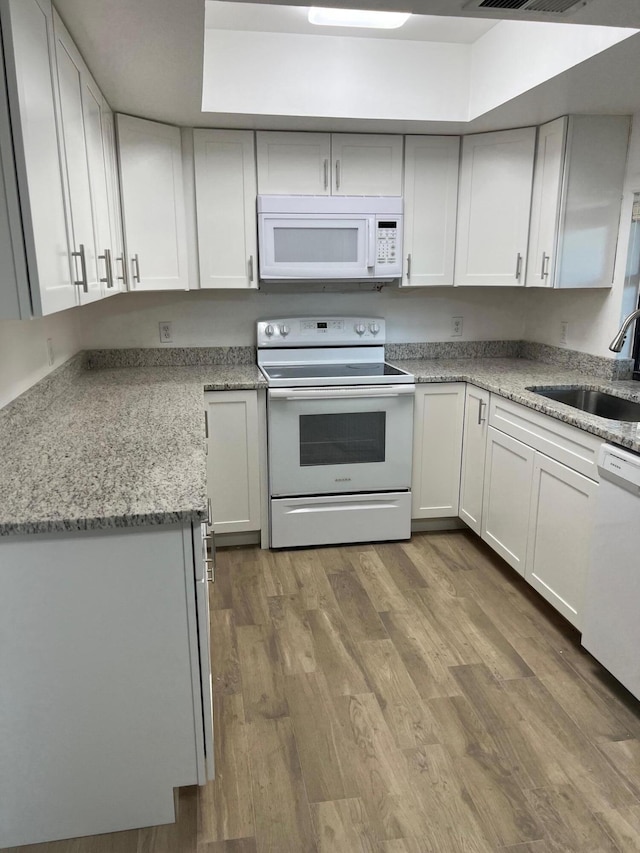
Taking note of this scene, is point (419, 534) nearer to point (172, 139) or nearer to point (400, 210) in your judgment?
point (400, 210)

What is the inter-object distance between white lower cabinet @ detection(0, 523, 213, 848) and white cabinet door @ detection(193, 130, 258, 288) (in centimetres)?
204

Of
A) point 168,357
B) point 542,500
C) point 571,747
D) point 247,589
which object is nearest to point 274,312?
point 168,357

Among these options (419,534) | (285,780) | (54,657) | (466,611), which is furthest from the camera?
(419,534)

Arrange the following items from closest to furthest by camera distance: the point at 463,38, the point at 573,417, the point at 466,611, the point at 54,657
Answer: the point at 54,657 → the point at 573,417 → the point at 466,611 → the point at 463,38

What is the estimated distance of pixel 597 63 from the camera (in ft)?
7.04

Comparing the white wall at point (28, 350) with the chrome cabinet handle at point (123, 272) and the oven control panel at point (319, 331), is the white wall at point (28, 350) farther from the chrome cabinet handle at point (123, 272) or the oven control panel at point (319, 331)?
the oven control panel at point (319, 331)

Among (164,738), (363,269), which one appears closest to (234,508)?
(363,269)

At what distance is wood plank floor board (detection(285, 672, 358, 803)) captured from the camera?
1776mm

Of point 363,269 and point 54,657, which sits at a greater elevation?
point 363,269

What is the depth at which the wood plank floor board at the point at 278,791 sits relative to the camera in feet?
5.29

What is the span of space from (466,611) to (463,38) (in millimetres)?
2623

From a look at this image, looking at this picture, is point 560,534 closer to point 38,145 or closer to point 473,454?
point 473,454

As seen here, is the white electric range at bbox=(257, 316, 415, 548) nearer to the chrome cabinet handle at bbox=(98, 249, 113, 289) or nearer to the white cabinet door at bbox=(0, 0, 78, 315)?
the chrome cabinet handle at bbox=(98, 249, 113, 289)

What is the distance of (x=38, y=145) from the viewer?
148 centimetres
